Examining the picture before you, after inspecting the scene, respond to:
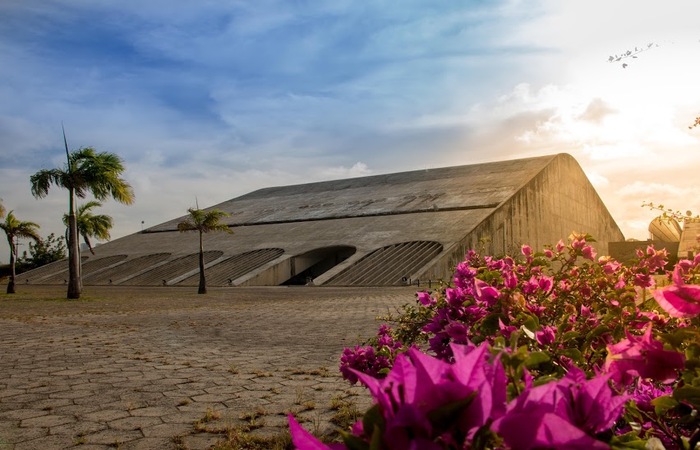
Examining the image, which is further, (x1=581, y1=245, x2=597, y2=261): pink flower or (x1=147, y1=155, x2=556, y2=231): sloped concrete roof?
(x1=147, y1=155, x2=556, y2=231): sloped concrete roof

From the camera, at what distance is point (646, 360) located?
1256mm

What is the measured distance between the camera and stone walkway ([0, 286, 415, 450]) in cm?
364

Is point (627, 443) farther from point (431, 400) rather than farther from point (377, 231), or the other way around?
point (377, 231)

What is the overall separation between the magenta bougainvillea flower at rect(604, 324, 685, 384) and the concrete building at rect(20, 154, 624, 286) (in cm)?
2322

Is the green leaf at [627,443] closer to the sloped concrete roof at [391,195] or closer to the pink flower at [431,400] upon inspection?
the pink flower at [431,400]

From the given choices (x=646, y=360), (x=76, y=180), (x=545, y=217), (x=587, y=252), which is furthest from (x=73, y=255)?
(x=545, y=217)

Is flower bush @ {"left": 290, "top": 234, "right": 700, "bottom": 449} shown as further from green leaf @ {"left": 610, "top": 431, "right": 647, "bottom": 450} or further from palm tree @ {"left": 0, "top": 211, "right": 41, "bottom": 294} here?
palm tree @ {"left": 0, "top": 211, "right": 41, "bottom": 294}

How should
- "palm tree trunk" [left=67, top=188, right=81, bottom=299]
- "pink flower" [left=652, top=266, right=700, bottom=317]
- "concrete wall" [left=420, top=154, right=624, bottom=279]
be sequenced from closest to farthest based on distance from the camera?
"pink flower" [left=652, top=266, right=700, bottom=317], "palm tree trunk" [left=67, top=188, right=81, bottom=299], "concrete wall" [left=420, top=154, right=624, bottom=279]

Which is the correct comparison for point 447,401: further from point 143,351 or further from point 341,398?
point 143,351

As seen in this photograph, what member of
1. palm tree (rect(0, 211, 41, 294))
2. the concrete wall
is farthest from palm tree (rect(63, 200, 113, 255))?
the concrete wall

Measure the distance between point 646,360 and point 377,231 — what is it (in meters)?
31.5

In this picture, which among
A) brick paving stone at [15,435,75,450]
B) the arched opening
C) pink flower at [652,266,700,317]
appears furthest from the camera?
the arched opening

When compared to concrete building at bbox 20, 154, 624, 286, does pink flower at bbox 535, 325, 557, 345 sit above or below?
below

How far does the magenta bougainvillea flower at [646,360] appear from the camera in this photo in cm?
124
